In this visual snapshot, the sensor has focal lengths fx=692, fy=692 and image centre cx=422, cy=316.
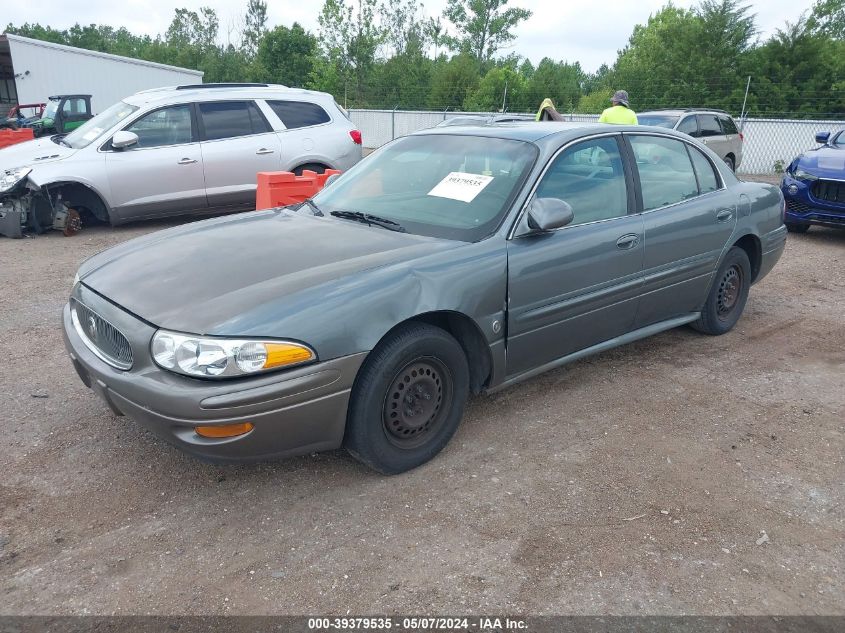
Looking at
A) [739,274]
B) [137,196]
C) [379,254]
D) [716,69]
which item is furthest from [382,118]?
[379,254]

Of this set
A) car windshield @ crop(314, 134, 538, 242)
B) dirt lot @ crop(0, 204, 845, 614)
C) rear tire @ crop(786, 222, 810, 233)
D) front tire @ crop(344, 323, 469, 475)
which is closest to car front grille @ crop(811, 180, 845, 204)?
rear tire @ crop(786, 222, 810, 233)

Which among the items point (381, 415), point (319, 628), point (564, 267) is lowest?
point (319, 628)

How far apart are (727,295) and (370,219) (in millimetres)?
2968

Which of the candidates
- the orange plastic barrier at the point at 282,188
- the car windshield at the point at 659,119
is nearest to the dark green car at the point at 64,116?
the orange plastic barrier at the point at 282,188

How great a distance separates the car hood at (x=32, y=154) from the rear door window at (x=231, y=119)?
1.68m

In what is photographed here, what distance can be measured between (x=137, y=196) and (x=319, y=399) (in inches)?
274

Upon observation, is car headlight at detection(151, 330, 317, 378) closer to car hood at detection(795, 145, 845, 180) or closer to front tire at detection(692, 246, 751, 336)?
front tire at detection(692, 246, 751, 336)

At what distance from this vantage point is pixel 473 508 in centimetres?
307

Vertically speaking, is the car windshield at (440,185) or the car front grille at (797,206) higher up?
the car windshield at (440,185)

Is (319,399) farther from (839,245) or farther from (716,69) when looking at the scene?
(716,69)

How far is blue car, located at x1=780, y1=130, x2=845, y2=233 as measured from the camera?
859 cm

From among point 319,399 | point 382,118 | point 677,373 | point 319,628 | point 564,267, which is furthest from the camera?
point 382,118

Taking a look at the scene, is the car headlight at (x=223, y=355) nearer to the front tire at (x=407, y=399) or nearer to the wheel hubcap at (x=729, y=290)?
the front tire at (x=407, y=399)

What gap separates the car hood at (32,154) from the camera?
27.5ft
